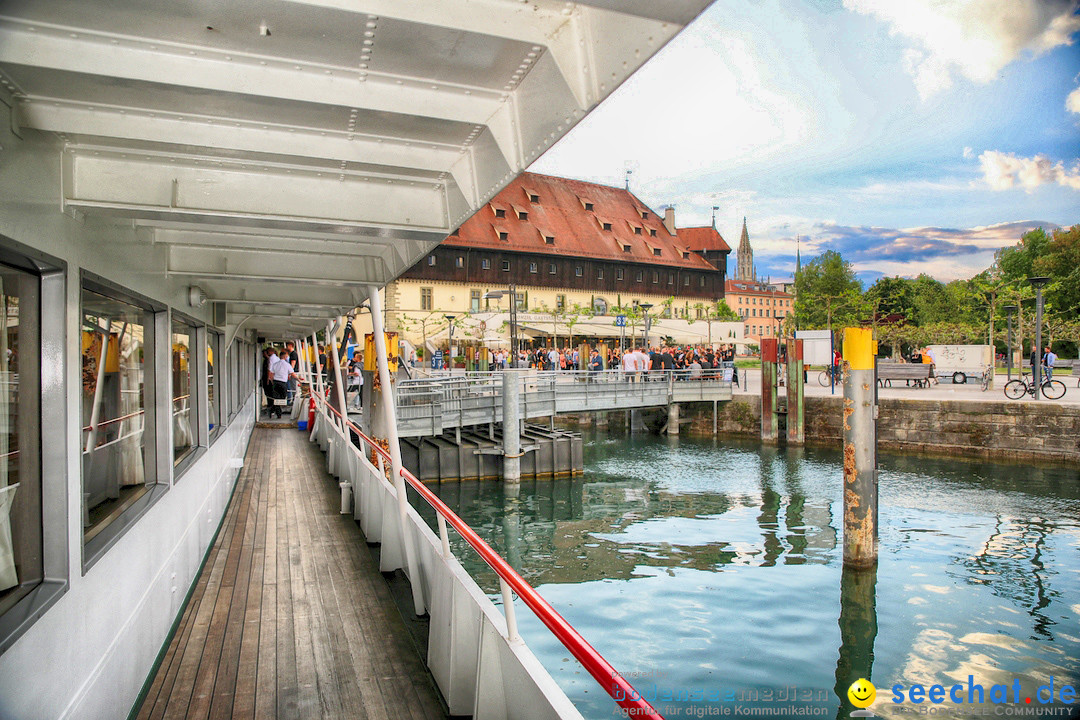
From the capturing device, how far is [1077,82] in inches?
4178

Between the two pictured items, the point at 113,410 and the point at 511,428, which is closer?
the point at 113,410

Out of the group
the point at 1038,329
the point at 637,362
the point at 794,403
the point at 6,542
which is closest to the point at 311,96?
the point at 6,542

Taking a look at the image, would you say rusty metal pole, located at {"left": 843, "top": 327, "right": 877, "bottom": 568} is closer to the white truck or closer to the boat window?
the boat window

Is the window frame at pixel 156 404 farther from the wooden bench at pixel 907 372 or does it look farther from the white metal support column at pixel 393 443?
the wooden bench at pixel 907 372

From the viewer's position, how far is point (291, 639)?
15.1ft

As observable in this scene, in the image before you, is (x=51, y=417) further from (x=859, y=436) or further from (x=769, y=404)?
(x=769, y=404)

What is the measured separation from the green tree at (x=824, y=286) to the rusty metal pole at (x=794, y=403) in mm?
40928

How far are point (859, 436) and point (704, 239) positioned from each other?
71607mm

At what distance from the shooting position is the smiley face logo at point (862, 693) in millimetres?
6754

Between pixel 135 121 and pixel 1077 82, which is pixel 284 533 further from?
pixel 1077 82

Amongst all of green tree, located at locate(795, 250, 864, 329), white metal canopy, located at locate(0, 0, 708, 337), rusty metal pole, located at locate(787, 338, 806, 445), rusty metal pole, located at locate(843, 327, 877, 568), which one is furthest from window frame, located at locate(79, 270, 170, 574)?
green tree, located at locate(795, 250, 864, 329)

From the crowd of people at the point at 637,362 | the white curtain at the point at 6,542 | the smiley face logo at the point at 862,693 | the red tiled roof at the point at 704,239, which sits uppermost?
the red tiled roof at the point at 704,239

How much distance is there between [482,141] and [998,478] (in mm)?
18795

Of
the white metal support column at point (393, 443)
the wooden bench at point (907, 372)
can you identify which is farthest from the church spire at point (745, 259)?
the white metal support column at point (393, 443)
